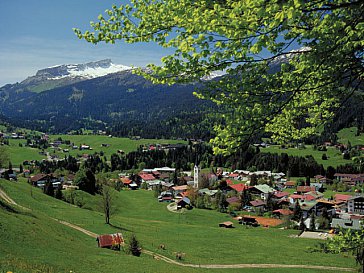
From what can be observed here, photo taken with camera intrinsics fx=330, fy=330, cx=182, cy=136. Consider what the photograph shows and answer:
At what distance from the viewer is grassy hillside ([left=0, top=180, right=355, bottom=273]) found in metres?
25.7

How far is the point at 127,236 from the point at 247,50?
1736 inches

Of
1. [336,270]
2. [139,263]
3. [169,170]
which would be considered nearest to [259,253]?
[336,270]

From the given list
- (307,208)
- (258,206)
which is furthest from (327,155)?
(258,206)

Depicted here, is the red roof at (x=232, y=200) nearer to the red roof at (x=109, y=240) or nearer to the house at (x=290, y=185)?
the house at (x=290, y=185)

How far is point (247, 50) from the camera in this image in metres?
6.31

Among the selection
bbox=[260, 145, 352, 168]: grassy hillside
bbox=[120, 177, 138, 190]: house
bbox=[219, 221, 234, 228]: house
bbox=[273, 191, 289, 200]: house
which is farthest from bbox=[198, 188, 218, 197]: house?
bbox=[260, 145, 352, 168]: grassy hillside

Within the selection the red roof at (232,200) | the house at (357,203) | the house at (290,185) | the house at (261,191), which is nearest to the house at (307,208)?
the house at (357,203)

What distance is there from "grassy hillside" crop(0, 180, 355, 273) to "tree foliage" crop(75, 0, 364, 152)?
619 centimetres

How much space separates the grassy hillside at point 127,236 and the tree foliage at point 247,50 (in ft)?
20.3

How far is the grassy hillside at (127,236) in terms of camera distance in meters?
25.7

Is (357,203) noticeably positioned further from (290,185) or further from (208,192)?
(208,192)

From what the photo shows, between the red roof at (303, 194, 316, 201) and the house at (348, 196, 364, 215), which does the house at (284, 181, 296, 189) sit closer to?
the red roof at (303, 194, 316, 201)

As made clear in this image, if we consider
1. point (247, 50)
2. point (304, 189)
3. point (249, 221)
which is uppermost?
point (247, 50)

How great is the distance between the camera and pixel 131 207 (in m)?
84.5
